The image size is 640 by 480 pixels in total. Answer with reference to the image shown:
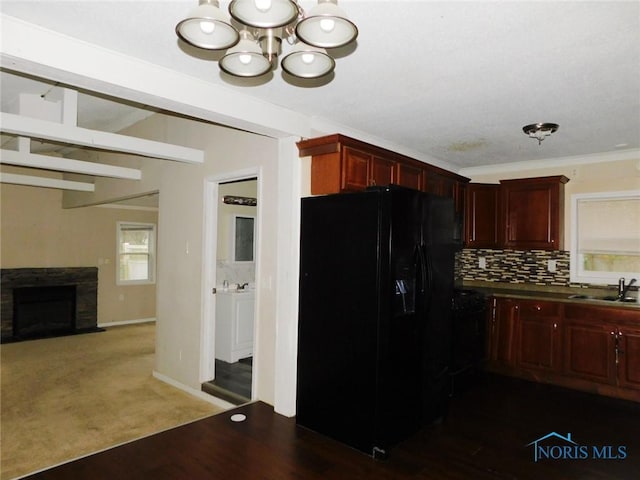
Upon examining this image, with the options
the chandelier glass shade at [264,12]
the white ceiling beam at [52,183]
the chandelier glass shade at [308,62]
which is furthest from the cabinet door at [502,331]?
the white ceiling beam at [52,183]

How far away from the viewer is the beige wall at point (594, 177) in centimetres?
422

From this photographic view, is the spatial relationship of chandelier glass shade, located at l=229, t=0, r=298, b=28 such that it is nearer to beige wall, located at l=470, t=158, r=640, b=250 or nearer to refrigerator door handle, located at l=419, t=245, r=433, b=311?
refrigerator door handle, located at l=419, t=245, r=433, b=311

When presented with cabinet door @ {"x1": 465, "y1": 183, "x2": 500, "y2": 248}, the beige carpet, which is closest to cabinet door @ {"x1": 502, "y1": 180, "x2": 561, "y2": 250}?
cabinet door @ {"x1": 465, "y1": 183, "x2": 500, "y2": 248}

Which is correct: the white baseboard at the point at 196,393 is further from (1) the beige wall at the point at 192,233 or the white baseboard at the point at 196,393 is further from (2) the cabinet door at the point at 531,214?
(2) the cabinet door at the point at 531,214

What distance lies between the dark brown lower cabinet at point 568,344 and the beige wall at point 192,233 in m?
2.57

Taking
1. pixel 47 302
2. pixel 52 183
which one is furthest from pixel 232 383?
pixel 47 302

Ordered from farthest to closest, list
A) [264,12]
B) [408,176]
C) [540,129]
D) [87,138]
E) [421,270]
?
[408,176] → [87,138] → [540,129] → [421,270] → [264,12]

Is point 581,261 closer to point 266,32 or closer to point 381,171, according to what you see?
point 381,171

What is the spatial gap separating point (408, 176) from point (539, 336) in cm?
215

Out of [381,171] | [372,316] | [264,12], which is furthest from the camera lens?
[381,171]

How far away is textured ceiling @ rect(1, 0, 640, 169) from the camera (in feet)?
6.02

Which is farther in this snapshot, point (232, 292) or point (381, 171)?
point (232, 292)

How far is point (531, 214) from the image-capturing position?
4.59 meters

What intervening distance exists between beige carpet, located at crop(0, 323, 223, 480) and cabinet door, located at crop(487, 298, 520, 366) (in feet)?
9.83
